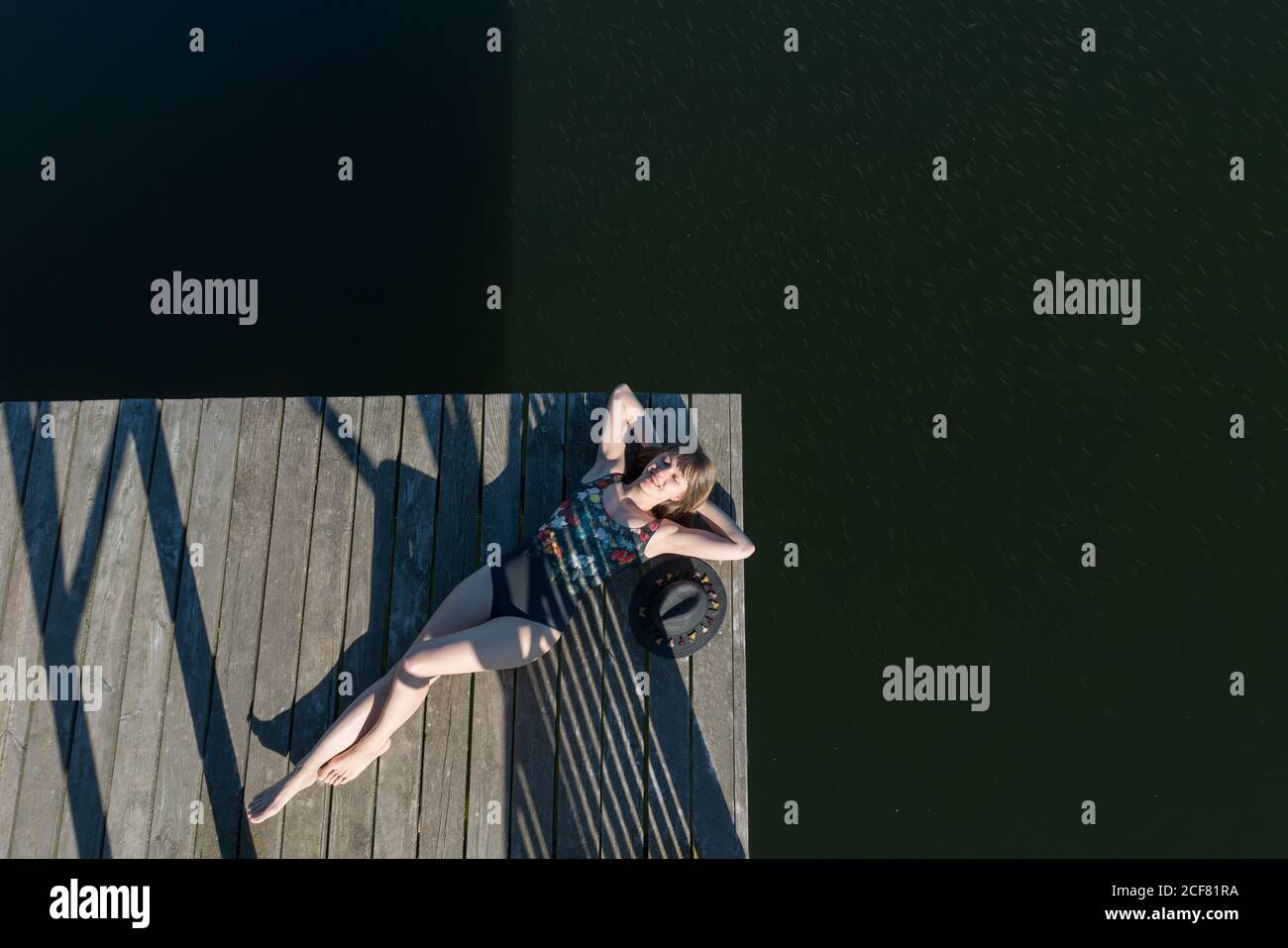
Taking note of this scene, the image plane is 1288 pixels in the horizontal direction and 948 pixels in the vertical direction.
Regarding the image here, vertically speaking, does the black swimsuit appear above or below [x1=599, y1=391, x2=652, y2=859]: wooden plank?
above

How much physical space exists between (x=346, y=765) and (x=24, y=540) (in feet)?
5.46

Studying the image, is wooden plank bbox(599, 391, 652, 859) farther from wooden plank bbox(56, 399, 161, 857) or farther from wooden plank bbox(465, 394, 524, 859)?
wooden plank bbox(56, 399, 161, 857)

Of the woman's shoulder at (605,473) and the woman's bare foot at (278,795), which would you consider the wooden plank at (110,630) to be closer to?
the woman's bare foot at (278,795)

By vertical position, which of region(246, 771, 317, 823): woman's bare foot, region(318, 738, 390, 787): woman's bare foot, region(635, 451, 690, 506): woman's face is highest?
region(635, 451, 690, 506): woman's face

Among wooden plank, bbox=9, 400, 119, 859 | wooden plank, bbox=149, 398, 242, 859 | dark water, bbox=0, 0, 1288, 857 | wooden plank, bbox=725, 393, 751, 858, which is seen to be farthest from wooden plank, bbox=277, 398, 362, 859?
wooden plank, bbox=725, 393, 751, 858

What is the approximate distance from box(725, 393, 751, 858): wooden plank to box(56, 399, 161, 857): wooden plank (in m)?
2.32

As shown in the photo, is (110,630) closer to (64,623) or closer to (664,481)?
(64,623)

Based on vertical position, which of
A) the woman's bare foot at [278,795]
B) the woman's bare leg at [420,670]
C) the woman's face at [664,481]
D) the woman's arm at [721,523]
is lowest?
the woman's bare foot at [278,795]

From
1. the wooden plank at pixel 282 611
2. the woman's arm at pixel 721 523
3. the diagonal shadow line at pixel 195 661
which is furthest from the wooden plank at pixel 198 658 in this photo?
the woman's arm at pixel 721 523

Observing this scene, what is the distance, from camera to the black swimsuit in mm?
3588

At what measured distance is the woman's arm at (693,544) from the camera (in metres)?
3.62

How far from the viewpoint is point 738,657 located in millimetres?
3660
